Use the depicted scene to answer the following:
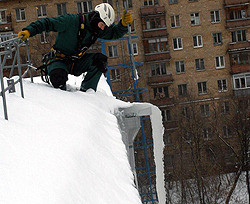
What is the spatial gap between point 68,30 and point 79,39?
0.65ft

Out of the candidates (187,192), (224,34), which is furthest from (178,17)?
(187,192)

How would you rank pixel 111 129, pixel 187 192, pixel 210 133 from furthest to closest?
pixel 210 133 < pixel 187 192 < pixel 111 129

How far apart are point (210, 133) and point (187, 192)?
18.0 ft

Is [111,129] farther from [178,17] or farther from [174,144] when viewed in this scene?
[178,17]

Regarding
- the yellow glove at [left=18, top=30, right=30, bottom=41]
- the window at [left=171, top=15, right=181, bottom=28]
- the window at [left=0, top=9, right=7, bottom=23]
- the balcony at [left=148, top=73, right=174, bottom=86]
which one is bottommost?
the balcony at [left=148, top=73, right=174, bottom=86]

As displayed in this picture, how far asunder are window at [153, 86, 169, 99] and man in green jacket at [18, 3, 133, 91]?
26.1 meters

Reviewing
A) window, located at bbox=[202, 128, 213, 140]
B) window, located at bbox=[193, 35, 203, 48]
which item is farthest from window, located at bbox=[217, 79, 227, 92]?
window, located at bbox=[202, 128, 213, 140]

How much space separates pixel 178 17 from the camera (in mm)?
32469

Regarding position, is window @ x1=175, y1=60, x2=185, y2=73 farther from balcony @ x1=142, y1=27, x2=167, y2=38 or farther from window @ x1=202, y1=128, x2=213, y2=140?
window @ x1=202, y1=128, x2=213, y2=140

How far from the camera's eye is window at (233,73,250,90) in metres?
31.7

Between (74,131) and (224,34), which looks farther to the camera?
(224,34)

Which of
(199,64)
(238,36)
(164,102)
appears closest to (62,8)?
(164,102)

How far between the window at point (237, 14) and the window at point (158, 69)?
19.9 ft

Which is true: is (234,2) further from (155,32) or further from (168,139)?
(168,139)
